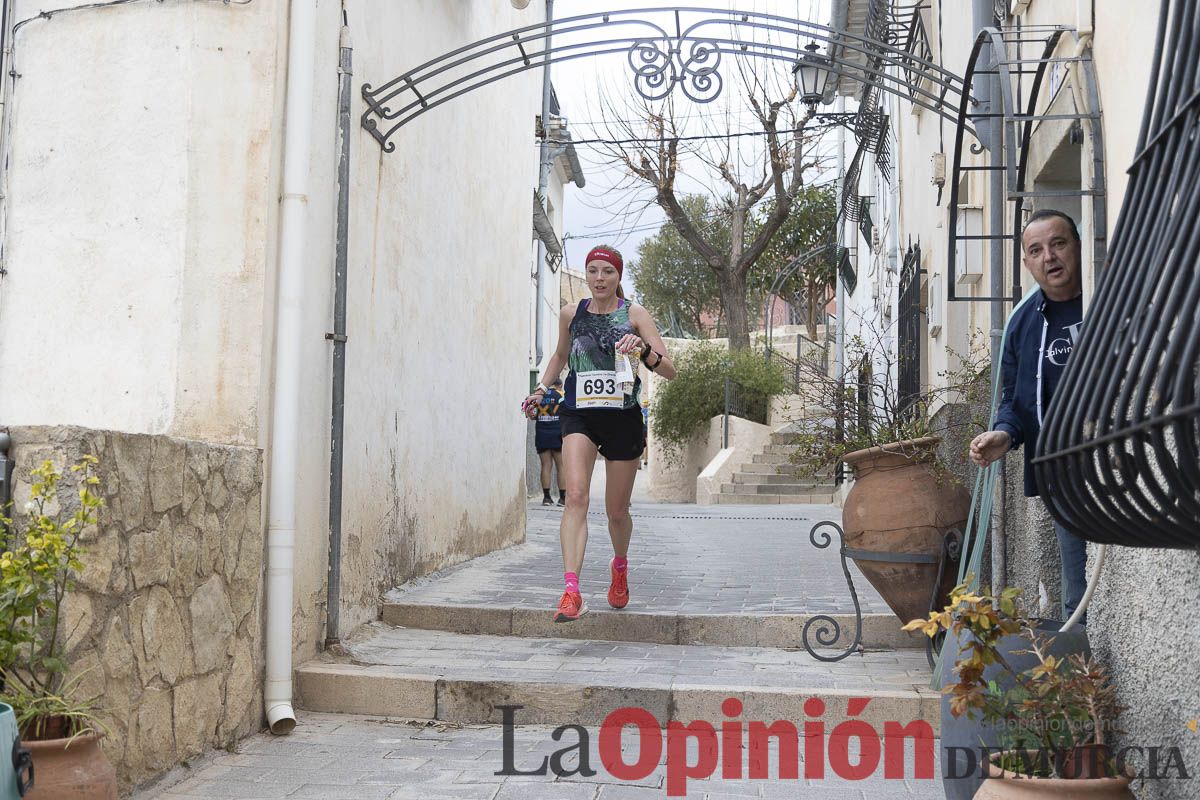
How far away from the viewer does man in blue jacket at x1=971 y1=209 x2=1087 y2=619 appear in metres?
3.71

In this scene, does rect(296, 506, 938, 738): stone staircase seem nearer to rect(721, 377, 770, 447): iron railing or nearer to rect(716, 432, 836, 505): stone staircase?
rect(716, 432, 836, 505): stone staircase

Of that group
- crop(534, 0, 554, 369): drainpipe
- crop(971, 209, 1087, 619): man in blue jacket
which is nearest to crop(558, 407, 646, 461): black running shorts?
crop(971, 209, 1087, 619): man in blue jacket

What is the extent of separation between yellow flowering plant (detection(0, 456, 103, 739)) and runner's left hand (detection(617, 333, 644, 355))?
2.71 metres

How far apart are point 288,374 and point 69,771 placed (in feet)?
6.40

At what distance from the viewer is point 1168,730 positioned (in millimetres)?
2777

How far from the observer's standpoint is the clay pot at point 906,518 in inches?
182

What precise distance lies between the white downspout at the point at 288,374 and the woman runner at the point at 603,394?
1.49 m

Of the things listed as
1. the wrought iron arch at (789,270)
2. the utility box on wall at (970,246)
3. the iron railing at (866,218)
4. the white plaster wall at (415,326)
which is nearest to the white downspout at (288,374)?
the white plaster wall at (415,326)

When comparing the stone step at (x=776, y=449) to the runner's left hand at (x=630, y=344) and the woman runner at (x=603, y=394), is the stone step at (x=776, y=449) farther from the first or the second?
the runner's left hand at (x=630, y=344)

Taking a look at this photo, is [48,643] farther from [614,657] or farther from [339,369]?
[614,657]

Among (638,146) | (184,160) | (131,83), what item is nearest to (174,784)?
(184,160)

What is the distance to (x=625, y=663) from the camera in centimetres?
491

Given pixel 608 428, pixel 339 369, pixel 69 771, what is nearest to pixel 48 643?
pixel 69 771

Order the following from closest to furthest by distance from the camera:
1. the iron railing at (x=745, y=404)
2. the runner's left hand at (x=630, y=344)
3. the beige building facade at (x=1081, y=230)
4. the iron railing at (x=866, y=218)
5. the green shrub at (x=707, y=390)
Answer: the beige building facade at (x=1081, y=230), the runner's left hand at (x=630, y=344), the iron railing at (x=866, y=218), the iron railing at (x=745, y=404), the green shrub at (x=707, y=390)
